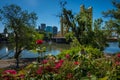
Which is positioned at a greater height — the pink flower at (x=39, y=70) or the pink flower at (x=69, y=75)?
Result: the pink flower at (x=39, y=70)

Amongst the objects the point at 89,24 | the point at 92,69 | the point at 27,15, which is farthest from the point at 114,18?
the point at 92,69

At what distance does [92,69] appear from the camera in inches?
147

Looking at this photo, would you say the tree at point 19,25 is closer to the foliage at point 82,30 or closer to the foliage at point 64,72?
the foliage at point 82,30

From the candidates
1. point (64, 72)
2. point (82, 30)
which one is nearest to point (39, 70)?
point (64, 72)

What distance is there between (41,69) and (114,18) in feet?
120

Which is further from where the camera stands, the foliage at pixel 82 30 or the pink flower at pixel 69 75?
the foliage at pixel 82 30

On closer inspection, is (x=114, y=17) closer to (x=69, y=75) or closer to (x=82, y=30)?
(x=82, y=30)

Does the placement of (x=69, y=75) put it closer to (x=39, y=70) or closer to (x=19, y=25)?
(x=39, y=70)

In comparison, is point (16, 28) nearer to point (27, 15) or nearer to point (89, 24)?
point (27, 15)

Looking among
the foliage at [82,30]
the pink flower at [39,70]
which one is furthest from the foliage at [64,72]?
the foliage at [82,30]

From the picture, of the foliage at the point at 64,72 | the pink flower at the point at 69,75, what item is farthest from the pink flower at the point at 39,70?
the pink flower at the point at 69,75

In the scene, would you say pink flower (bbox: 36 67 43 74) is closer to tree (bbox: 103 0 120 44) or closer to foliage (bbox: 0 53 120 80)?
foliage (bbox: 0 53 120 80)

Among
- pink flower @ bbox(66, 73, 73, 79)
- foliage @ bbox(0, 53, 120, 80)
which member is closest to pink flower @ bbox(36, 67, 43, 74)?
foliage @ bbox(0, 53, 120, 80)

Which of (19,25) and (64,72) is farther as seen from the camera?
(19,25)
